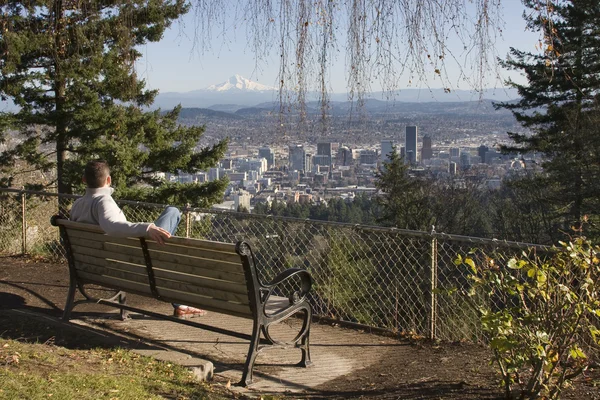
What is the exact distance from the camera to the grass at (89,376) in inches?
147

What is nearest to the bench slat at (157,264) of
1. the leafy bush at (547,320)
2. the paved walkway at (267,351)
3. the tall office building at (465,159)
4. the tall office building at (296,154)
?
the paved walkway at (267,351)

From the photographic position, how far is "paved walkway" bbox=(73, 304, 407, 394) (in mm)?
4773

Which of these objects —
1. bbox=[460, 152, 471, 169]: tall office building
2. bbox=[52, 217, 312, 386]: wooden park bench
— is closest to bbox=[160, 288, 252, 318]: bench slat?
bbox=[52, 217, 312, 386]: wooden park bench

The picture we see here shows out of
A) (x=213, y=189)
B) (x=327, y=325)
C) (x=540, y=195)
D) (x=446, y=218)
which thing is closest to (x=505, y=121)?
(x=540, y=195)

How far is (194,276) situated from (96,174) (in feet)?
3.80

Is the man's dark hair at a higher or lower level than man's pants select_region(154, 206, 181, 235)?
higher

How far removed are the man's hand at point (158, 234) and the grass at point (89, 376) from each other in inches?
31.8

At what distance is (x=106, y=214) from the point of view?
504 cm

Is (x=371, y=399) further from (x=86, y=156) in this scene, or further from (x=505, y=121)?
(x=505, y=121)

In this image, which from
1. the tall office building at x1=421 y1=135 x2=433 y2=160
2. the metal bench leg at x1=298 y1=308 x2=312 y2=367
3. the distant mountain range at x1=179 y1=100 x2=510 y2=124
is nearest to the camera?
the distant mountain range at x1=179 y1=100 x2=510 y2=124

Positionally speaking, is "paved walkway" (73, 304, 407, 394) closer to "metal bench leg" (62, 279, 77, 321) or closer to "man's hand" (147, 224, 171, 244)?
"metal bench leg" (62, 279, 77, 321)

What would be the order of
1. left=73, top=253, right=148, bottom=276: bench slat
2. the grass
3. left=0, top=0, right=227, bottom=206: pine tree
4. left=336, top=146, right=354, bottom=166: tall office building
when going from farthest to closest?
left=0, top=0, right=227, bottom=206: pine tree → left=336, top=146, right=354, bottom=166: tall office building → left=73, top=253, right=148, bottom=276: bench slat → the grass

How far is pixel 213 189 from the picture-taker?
25312mm

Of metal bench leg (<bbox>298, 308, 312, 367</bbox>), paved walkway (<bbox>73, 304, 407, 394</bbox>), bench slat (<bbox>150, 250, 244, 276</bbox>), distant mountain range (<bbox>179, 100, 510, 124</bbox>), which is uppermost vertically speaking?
distant mountain range (<bbox>179, 100, 510, 124</bbox>)
